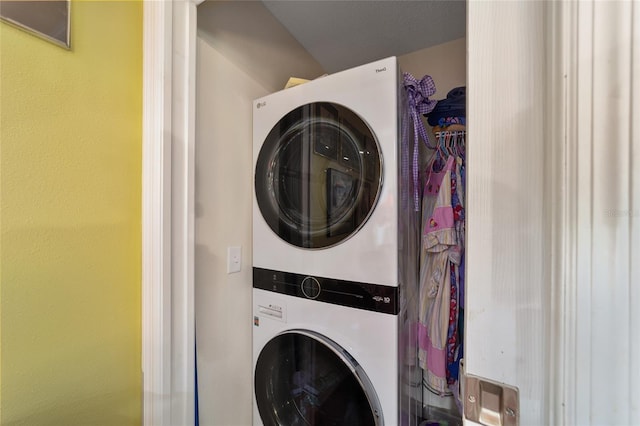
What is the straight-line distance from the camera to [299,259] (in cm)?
105

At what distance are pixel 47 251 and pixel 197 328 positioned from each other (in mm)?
529

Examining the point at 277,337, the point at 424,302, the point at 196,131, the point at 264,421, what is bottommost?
the point at 264,421

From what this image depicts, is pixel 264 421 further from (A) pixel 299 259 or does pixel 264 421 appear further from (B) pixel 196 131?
(B) pixel 196 131

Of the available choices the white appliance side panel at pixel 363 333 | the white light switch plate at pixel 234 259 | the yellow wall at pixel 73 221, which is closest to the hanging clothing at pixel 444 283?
the white appliance side panel at pixel 363 333

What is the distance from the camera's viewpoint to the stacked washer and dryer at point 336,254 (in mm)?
883

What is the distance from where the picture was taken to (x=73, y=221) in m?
0.68

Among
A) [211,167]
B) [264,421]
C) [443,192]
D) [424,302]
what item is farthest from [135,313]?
[443,192]

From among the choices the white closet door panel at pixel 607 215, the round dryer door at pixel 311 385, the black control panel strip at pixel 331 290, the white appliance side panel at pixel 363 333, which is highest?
the white closet door panel at pixel 607 215

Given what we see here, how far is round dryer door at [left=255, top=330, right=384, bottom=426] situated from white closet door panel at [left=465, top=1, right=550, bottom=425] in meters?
0.71

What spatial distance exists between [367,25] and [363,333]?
1.55 metres

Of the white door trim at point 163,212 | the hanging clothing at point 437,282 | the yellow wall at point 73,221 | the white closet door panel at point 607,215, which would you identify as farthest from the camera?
the hanging clothing at point 437,282

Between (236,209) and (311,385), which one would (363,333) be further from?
(236,209)

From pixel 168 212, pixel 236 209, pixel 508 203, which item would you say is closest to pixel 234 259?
pixel 236 209

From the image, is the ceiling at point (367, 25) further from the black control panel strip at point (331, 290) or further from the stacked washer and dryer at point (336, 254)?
the black control panel strip at point (331, 290)
